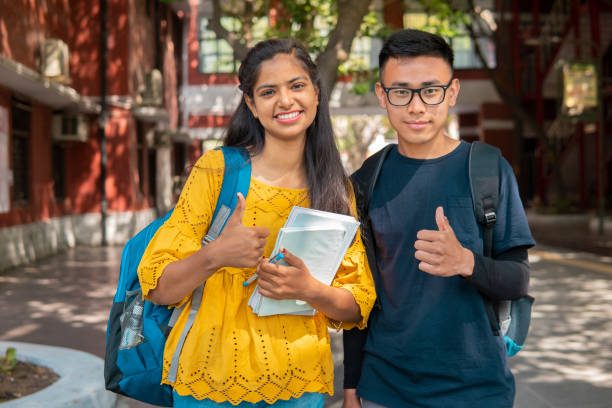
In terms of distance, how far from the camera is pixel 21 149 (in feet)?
43.5

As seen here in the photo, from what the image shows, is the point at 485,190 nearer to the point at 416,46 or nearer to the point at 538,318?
the point at 416,46

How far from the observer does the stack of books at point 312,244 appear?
6.36 feet

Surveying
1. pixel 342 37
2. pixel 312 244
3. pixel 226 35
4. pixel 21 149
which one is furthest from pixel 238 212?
pixel 21 149

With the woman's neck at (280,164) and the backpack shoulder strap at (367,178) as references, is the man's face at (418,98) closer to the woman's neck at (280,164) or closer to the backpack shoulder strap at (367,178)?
the backpack shoulder strap at (367,178)

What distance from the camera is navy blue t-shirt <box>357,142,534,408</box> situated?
206 centimetres

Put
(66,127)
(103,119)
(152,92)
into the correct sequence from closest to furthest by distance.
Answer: (66,127) < (103,119) < (152,92)

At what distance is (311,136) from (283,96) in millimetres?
240

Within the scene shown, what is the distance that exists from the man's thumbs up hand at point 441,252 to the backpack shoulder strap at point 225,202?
0.58 meters

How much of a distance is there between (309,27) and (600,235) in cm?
961

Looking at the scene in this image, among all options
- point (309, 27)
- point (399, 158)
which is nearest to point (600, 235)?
point (309, 27)

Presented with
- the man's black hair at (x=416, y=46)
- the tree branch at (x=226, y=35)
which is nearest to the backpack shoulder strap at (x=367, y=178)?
the man's black hair at (x=416, y=46)

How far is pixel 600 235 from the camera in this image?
15719mm

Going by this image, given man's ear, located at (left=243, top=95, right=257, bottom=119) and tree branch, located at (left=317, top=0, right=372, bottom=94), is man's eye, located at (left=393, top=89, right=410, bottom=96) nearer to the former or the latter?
man's ear, located at (left=243, top=95, right=257, bottom=119)

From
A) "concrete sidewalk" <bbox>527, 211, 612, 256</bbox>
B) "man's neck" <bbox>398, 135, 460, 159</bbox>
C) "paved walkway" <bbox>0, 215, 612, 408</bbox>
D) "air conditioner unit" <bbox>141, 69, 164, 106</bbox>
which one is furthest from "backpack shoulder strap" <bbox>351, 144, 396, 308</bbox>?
"air conditioner unit" <bbox>141, 69, 164, 106</bbox>
